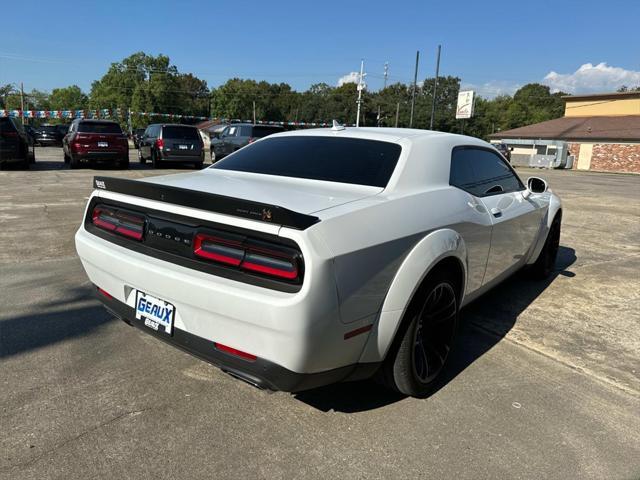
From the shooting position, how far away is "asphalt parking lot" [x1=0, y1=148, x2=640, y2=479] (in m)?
2.18

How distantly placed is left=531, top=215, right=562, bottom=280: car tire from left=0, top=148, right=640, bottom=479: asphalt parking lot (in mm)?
938

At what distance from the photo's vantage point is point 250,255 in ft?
6.93

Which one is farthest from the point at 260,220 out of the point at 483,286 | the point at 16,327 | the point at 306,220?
the point at 16,327

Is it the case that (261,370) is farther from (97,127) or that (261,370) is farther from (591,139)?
(591,139)

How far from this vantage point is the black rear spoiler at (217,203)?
1.99 meters

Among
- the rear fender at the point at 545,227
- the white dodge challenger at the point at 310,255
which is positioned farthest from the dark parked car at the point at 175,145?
the white dodge challenger at the point at 310,255

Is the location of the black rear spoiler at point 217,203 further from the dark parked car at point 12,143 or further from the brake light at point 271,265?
the dark parked car at point 12,143

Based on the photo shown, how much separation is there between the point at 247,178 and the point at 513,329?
8.18ft

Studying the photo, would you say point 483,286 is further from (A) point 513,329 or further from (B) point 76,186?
(B) point 76,186

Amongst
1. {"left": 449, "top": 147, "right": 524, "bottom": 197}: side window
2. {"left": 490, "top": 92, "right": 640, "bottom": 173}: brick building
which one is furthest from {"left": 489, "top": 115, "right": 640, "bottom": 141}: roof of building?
{"left": 449, "top": 147, "right": 524, "bottom": 197}: side window

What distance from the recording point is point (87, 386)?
2.74 m

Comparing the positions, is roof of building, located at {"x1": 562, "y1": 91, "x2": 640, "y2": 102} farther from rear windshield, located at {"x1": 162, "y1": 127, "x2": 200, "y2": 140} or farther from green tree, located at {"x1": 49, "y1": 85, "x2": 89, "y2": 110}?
green tree, located at {"x1": 49, "y1": 85, "x2": 89, "y2": 110}

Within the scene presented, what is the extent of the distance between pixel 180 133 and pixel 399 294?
16.0 meters

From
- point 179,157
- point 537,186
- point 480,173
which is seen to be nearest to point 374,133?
point 480,173
